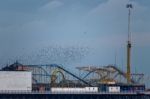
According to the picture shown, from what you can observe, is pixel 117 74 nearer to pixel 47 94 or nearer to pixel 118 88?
pixel 118 88

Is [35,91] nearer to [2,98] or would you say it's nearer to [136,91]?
[2,98]

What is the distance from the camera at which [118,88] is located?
144125 mm

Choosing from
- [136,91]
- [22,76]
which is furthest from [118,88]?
[22,76]

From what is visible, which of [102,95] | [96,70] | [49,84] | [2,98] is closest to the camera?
[2,98]

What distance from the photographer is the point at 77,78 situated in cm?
15375

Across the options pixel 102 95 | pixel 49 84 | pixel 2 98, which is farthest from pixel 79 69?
pixel 2 98

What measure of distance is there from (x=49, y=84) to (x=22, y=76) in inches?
641

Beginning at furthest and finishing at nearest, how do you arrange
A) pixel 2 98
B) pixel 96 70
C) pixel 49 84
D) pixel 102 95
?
pixel 96 70, pixel 49 84, pixel 102 95, pixel 2 98

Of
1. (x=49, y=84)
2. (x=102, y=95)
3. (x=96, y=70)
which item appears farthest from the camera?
(x=96, y=70)

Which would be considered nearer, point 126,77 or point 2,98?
point 2,98

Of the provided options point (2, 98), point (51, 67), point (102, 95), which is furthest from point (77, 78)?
point (2, 98)

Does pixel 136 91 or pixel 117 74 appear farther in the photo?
pixel 117 74

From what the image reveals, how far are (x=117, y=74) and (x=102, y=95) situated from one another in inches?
1065

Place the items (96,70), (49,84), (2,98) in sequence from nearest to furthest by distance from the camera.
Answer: (2,98) < (49,84) < (96,70)
